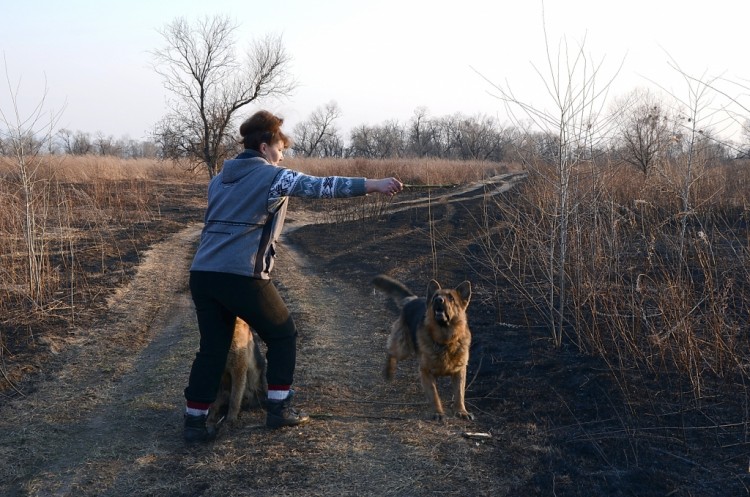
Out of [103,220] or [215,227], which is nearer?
[215,227]

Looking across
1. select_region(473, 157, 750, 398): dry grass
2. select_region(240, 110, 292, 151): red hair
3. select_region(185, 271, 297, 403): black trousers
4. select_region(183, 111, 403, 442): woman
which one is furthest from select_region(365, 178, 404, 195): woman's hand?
select_region(473, 157, 750, 398): dry grass

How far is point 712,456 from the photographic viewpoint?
4398 mm

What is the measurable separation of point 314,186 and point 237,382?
1852mm

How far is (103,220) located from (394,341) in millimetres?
12128

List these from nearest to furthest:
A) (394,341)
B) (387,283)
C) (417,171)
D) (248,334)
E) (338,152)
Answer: (248,334) → (394,341) → (387,283) → (417,171) → (338,152)

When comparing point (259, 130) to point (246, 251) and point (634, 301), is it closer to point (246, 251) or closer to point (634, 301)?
point (246, 251)

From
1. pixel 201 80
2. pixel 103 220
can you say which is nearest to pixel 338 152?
pixel 201 80

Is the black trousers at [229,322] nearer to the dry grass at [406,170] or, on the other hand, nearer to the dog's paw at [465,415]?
the dog's paw at [465,415]

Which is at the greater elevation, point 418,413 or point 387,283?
point 387,283

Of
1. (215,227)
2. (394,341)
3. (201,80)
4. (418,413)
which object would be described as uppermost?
(201,80)

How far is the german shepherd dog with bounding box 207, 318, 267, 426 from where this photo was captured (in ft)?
16.9

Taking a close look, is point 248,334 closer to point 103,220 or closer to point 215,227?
point 215,227

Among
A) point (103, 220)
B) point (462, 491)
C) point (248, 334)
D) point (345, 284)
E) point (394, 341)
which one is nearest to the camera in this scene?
point (462, 491)

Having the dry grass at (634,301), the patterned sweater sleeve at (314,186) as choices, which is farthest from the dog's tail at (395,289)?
the patterned sweater sleeve at (314,186)
